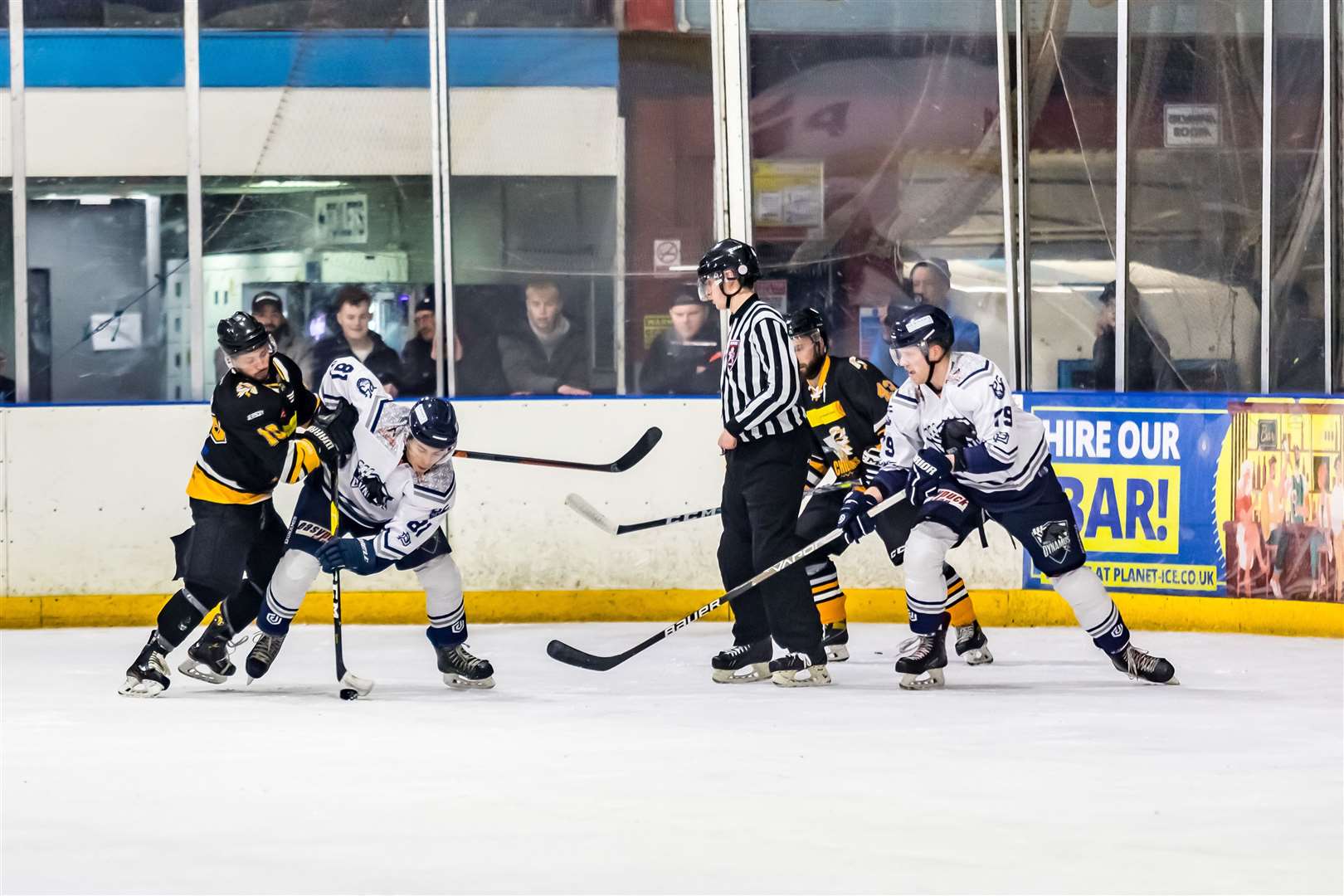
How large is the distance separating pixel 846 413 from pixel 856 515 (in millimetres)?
626

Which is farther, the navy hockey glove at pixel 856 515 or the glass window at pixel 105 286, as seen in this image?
the glass window at pixel 105 286

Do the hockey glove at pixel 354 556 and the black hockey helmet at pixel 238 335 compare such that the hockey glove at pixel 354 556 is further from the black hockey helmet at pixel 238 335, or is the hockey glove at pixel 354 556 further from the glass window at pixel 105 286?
the glass window at pixel 105 286

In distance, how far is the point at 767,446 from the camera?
4.83m

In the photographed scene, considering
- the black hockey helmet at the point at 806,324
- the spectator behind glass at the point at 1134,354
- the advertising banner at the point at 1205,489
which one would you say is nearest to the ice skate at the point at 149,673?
the black hockey helmet at the point at 806,324

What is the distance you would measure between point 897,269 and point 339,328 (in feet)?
6.76

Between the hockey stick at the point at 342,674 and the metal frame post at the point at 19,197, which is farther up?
the metal frame post at the point at 19,197

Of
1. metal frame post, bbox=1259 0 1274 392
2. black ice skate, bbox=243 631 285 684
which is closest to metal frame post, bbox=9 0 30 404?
black ice skate, bbox=243 631 285 684

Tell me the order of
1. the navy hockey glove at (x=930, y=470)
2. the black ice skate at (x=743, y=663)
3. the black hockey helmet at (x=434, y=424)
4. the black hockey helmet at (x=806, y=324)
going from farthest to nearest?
the black hockey helmet at (x=806, y=324), the black ice skate at (x=743, y=663), the navy hockey glove at (x=930, y=470), the black hockey helmet at (x=434, y=424)

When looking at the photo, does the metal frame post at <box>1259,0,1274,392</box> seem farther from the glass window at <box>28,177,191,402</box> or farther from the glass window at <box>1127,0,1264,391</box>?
the glass window at <box>28,177,191,402</box>

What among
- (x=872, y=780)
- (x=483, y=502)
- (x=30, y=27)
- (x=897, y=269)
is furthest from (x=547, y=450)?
(x=872, y=780)

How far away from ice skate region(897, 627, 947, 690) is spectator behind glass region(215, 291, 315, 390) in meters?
2.74

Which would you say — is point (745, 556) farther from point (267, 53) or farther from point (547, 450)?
point (267, 53)

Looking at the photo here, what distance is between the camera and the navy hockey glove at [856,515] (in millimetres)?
4875

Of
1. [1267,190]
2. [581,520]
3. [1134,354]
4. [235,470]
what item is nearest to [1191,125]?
[1267,190]
